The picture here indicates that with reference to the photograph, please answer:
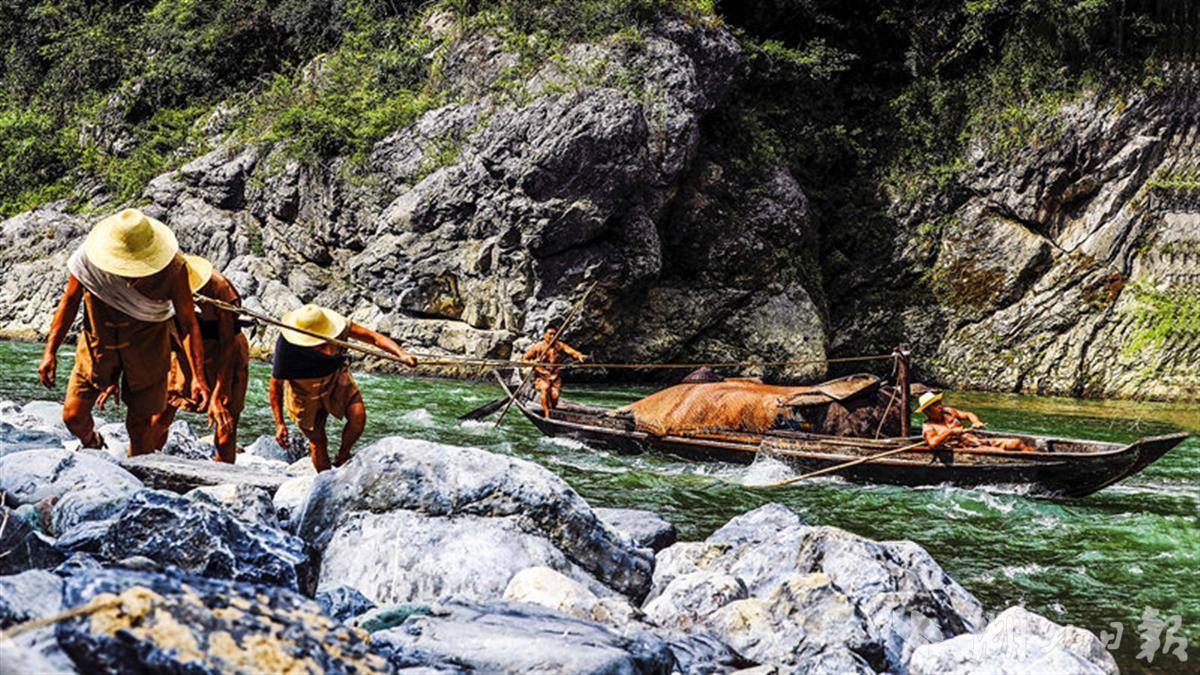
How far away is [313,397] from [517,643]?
4739 mm

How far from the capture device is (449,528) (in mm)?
4641

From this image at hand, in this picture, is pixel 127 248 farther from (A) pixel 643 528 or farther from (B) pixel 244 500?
(A) pixel 643 528

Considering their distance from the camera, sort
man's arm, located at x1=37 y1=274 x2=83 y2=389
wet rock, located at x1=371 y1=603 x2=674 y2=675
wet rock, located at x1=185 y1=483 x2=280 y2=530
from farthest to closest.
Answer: man's arm, located at x1=37 y1=274 x2=83 y2=389 < wet rock, located at x1=185 y1=483 x2=280 y2=530 < wet rock, located at x1=371 y1=603 x2=674 y2=675

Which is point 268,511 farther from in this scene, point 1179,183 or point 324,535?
point 1179,183

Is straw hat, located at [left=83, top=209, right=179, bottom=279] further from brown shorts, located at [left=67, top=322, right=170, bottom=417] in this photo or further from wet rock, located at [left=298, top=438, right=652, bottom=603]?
wet rock, located at [left=298, top=438, right=652, bottom=603]

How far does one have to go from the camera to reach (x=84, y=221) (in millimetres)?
26859

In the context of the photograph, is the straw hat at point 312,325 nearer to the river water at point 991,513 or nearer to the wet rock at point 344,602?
the river water at point 991,513

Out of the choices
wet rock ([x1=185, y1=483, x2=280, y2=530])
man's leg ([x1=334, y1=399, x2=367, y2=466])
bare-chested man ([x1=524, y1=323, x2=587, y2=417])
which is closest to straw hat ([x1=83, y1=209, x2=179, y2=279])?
wet rock ([x1=185, y1=483, x2=280, y2=530])

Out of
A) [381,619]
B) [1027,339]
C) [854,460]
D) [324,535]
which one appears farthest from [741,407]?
[1027,339]

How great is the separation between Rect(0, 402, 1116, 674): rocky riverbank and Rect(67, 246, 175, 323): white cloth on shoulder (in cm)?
97

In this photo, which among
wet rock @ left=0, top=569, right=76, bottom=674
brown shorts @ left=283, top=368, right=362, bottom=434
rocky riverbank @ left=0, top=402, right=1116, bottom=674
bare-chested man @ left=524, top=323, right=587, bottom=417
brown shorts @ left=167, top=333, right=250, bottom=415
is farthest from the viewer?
bare-chested man @ left=524, top=323, right=587, bottom=417

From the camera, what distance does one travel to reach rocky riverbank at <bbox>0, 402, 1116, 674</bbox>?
254cm

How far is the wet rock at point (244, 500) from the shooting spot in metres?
4.44

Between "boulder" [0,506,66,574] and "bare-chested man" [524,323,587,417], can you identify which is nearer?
"boulder" [0,506,66,574]
